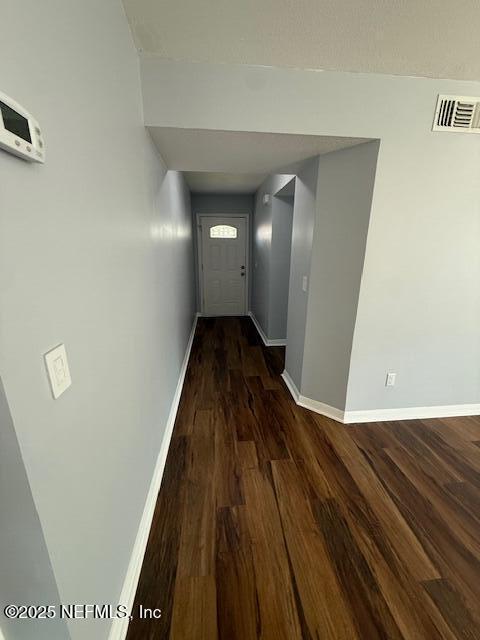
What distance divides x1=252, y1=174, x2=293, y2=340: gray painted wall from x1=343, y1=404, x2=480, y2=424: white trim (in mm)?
1758

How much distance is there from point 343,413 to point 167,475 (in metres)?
1.46

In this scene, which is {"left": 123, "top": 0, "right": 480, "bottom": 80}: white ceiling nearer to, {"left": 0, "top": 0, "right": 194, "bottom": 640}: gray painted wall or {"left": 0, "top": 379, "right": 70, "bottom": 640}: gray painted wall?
{"left": 0, "top": 0, "right": 194, "bottom": 640}: gray painted wall

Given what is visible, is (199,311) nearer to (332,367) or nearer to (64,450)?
(332,367)

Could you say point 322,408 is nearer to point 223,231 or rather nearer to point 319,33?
point 319,33

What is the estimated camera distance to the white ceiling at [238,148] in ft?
5.01

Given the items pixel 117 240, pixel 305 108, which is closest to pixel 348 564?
pixel 117 240

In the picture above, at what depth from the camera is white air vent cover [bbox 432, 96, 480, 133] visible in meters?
1.55

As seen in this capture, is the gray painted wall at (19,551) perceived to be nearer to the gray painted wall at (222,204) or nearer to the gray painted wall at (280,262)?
the gray painted wall at (280,262)

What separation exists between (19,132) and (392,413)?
271cm

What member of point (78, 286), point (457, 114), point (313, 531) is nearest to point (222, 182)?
point (457, 114)

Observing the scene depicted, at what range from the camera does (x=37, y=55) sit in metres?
0.56

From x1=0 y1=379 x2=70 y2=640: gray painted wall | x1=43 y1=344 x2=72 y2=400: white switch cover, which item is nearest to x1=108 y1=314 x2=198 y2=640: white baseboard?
x1=0 y1=379 x2=70 y2=640: gray painted wall

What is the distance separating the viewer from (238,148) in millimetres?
1720

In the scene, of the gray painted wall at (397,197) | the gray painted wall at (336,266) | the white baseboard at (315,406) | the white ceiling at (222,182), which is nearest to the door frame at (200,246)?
the white ceiling at (222,182)
